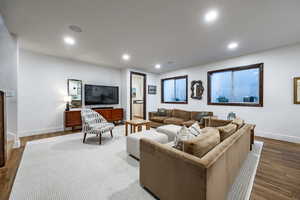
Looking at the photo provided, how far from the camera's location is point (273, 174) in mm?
2027

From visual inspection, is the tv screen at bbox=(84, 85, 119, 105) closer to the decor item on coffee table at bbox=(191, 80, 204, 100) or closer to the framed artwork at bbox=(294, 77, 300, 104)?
the decor item on coffee table at bbox=(191, 80, 204, 100)

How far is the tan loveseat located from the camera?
1.02 metres

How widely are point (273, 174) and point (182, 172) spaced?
198 cm

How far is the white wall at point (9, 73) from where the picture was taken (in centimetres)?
270

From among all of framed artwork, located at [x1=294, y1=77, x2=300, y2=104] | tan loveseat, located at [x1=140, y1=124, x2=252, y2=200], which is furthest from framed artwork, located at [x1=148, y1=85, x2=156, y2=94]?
tan loveseat, located at [x1=140, y1=124, x2=252, y2=200]

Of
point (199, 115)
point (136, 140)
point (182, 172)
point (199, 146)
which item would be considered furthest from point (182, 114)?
point (182, 172)

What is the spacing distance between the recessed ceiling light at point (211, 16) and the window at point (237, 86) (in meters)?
2.83

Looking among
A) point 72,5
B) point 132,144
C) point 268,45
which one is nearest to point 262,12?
point 268,45

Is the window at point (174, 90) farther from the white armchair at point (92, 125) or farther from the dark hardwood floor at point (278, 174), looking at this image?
the white armchair at point (92, 125)

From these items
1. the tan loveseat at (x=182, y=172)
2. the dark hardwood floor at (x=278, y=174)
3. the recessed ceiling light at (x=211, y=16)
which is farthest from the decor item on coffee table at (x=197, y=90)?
the tan loveseat at (x=182, y=172)

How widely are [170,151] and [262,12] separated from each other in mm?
2764

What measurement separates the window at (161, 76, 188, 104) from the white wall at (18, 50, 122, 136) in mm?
4112

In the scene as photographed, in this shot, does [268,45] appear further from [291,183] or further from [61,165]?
[61,165]

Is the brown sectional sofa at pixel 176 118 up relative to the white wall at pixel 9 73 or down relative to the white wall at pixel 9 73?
down
